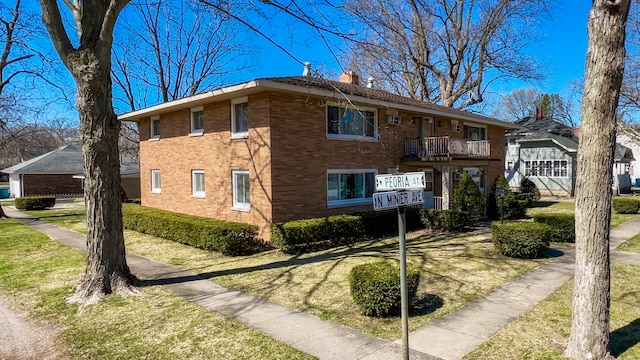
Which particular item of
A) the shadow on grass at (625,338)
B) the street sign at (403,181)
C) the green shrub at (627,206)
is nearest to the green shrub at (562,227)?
the shadow on grass at (625,338)

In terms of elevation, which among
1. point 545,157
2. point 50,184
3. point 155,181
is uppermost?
point 545,157

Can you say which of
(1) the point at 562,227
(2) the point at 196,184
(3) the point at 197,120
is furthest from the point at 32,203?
(1) the point at 562,227

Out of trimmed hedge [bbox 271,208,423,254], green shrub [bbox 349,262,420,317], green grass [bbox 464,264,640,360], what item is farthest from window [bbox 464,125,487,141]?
green shrub [bbox 349,262,420,317]

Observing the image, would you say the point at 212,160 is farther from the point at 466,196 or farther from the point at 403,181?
the point at 403,181

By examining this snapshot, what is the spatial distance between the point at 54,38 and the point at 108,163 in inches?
102

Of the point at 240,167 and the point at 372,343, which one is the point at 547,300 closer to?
the point at 372,343

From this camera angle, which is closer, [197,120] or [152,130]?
[197,120]

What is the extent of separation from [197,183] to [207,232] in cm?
496

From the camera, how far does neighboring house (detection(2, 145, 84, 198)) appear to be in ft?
121

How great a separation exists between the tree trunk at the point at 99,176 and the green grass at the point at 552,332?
260 inches

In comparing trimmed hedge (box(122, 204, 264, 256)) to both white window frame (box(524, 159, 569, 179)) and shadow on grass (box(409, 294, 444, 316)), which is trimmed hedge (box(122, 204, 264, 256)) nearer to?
shadow on grass (box(409, 294, 444, 316))

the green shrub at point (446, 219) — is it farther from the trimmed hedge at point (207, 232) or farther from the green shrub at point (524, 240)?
the trimmed hedge at point (207, 232)

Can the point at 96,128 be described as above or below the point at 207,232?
above

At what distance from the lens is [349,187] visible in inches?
610
